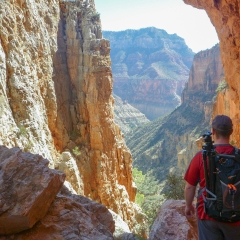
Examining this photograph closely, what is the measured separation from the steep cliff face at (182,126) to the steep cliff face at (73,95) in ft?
92.2

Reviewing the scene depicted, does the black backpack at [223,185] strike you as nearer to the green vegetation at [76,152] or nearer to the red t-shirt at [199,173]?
the red t-shirt at [199,173]

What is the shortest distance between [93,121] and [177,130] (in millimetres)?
43858

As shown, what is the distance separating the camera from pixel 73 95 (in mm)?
15898

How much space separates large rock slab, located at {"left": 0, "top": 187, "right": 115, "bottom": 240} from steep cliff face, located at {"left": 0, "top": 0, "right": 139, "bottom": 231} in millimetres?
5735

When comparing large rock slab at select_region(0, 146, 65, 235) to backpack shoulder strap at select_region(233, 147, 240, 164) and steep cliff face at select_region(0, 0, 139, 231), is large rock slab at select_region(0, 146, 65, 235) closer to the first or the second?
backpack shoulder strap at select_region(233, 147, 240, 164)

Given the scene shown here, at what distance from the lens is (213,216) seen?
8.87ft

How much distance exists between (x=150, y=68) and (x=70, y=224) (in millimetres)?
137974

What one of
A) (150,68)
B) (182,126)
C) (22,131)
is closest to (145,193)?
(22,131)

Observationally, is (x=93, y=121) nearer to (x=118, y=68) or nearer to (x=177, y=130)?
(x=177, y=130)

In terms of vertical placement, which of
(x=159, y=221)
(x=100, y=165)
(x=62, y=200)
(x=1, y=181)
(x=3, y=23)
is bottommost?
(x=100, y=165)

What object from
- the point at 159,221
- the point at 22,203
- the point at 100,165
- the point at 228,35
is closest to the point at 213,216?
the point at 159,221

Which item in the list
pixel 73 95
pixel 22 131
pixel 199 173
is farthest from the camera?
pixel 73 95

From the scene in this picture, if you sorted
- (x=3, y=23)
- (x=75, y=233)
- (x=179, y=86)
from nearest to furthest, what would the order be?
(x=75, y=233)
(x=3, y=23)
(x=179, y=86)

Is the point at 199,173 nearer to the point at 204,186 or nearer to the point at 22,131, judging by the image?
the point at 204,186
